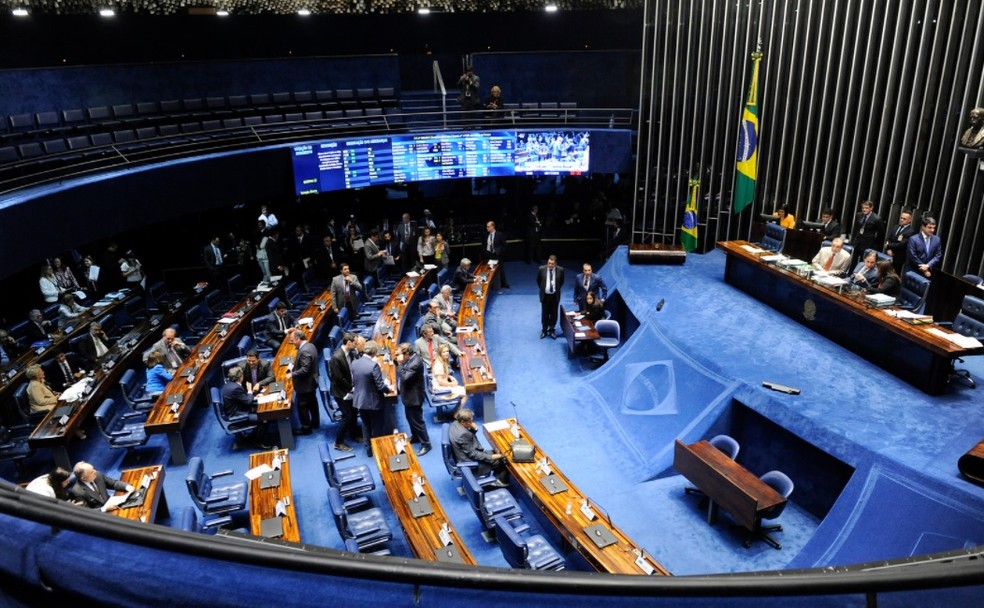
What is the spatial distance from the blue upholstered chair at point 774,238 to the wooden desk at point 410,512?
7644mm

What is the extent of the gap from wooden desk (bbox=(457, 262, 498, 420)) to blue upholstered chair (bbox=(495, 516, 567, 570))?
9.88 feet

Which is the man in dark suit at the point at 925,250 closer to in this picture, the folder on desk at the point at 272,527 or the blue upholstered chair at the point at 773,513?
the blue upholstered chair at the point at 773,513

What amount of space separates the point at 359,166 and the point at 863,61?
397 inches

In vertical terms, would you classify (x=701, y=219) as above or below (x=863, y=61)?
below

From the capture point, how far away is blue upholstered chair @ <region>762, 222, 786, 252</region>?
1174cm

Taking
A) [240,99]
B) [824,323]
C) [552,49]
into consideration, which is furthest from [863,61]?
[240,99]

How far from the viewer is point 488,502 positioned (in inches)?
282

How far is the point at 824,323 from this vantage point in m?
9.47

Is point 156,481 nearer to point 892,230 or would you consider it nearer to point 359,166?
point 359,166

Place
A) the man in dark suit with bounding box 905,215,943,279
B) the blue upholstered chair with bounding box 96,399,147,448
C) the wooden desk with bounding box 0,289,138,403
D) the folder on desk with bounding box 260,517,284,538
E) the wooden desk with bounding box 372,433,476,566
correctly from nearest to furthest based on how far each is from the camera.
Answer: the wooden desk with bounding box 372,433,476,566, the folder on desk with bounding box 260,517,284,538, the blue upholstered chair with bounding box 96,399,147,448, the wooden desk with bounding box 0,289,138,403, the man in dark suit with bounding box 905,215,943,279

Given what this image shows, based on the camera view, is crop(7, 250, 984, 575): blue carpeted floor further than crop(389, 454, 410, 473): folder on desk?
No

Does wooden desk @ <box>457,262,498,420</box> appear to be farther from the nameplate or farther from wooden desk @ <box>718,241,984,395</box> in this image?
wooden desk @ <box>718,241,984,395</box>

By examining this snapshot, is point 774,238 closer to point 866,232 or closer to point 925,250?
point 866,232

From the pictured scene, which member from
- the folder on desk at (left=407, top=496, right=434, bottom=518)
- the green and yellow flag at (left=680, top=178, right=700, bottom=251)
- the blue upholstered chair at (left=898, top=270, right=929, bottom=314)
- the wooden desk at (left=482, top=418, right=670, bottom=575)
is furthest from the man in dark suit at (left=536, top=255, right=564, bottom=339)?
the folder on desk at (left=407, top=496, right=434, bottom=518)
